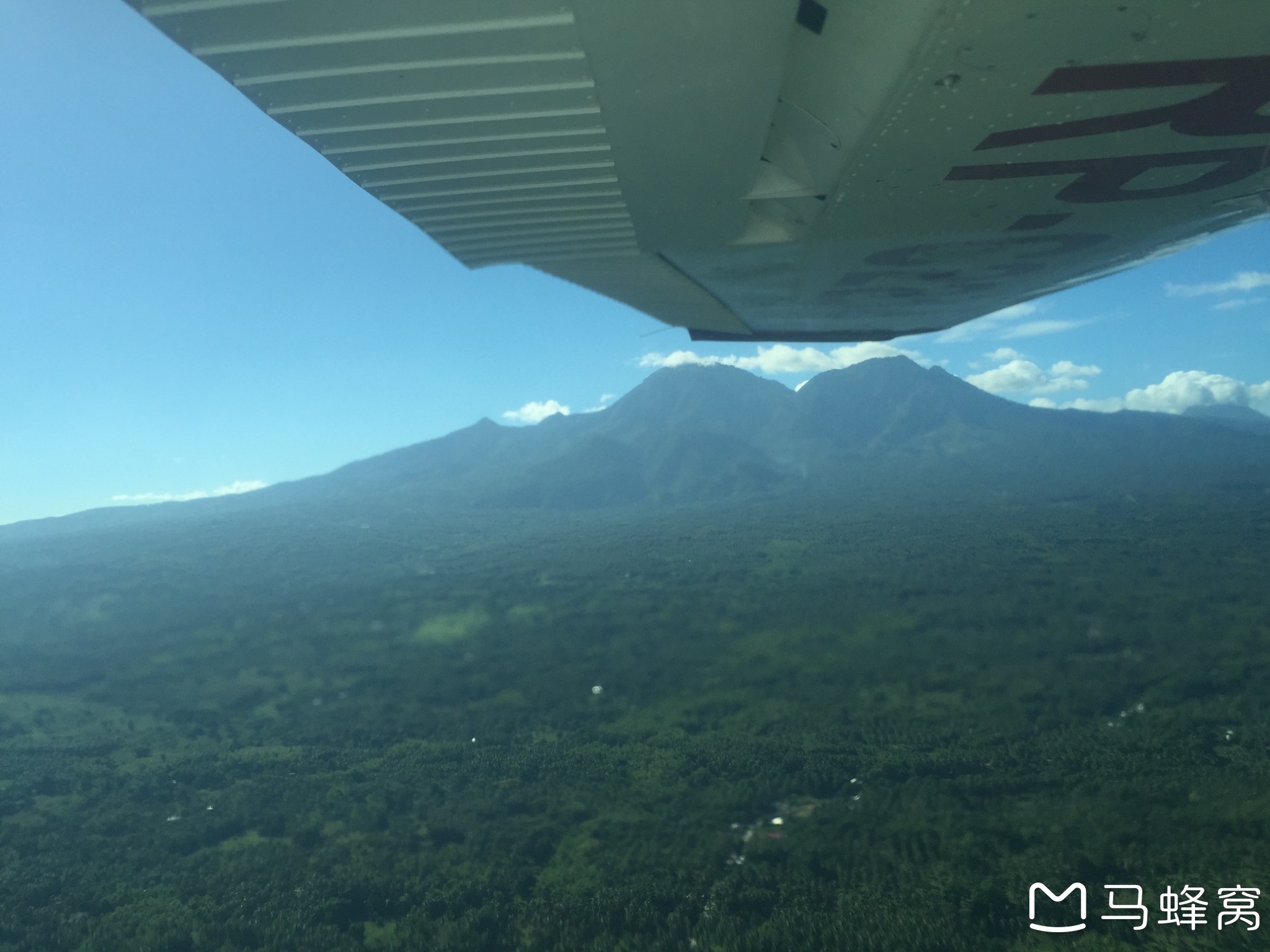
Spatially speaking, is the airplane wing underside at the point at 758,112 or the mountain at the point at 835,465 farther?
the mountain at the point at 835,465

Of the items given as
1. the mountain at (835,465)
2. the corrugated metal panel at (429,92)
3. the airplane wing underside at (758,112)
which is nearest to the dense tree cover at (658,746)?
the airplane wing underside at (758,112)

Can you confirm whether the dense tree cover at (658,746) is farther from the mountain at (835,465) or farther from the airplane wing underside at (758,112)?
the mountain at (835,465)

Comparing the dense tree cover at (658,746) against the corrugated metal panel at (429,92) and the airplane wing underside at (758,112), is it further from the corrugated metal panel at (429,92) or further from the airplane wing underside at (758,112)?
the corrugated metal panel at (429,92)

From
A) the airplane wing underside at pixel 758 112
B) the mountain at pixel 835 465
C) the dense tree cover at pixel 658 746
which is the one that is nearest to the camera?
the airplane wing underside at pixel 758 112

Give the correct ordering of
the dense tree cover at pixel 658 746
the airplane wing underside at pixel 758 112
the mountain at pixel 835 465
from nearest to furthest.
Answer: the airplane wing underside at pixel 758 112, the dense tree cover at pixel 658 746, the mountain at pixel 835 465

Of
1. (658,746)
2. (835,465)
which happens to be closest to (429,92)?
(658,746)

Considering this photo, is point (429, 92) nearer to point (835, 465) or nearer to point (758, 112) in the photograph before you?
point (758, 112)

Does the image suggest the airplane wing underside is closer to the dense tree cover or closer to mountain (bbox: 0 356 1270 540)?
the dense tree cover

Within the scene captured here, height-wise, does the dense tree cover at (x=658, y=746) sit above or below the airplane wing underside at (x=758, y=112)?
below
